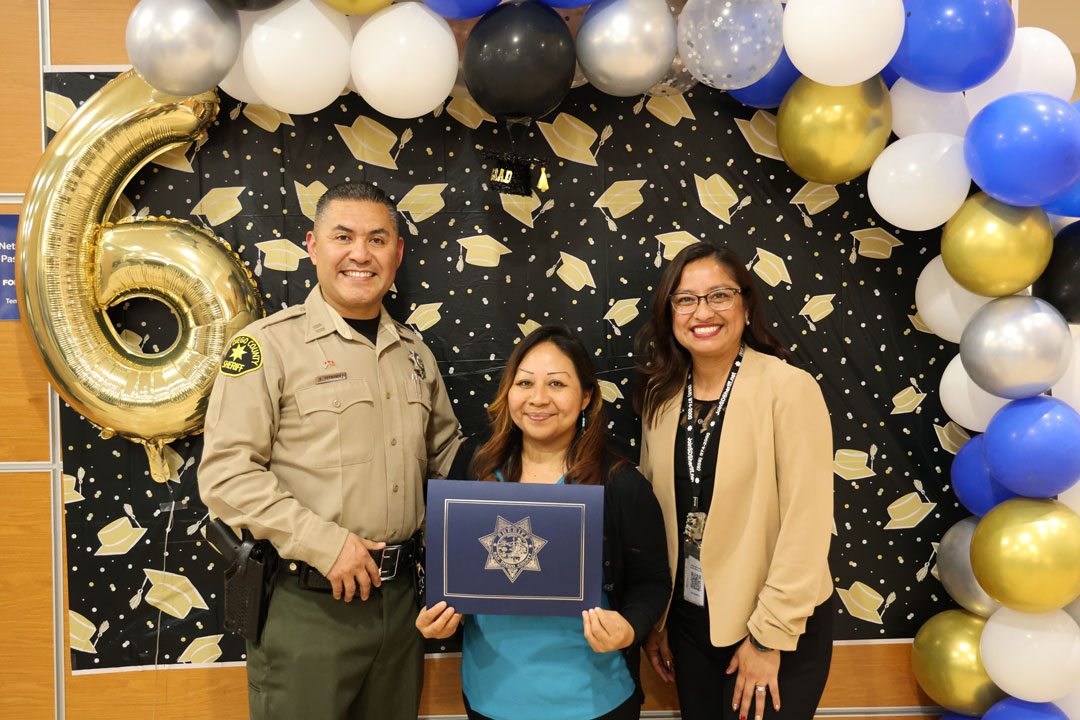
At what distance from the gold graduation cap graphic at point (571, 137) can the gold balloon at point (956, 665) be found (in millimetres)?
2023

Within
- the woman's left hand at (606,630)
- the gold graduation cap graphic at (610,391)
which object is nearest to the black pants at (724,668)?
the woman's left hand at (606,630)

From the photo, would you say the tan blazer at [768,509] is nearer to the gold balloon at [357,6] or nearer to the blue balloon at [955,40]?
the blue balloon at [955,40]

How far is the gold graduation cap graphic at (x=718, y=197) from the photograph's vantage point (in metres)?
2.67

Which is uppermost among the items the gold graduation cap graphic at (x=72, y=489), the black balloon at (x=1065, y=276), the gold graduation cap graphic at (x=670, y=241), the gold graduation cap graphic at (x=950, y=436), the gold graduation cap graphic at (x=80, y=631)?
the gold graduation cap graphic at (x=670, y=241)

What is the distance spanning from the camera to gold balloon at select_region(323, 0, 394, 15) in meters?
2.21

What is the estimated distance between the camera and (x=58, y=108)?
8.31ft

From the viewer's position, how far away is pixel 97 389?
2.35m

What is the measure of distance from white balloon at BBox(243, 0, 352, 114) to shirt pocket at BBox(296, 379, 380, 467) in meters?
0.89

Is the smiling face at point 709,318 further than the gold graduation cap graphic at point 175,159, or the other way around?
the gold graduation cap graphic at point 175,159

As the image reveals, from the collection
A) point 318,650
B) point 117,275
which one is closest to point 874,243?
point 318,650

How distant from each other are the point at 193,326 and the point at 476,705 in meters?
1.46

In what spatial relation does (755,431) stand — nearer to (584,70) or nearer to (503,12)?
(584,70)

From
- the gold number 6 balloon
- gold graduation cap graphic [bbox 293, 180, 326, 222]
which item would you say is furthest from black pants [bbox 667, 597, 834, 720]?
gold graduation cap graphic [bbox 293, 180, 326, 222]

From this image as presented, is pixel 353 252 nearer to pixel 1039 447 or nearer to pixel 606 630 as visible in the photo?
pixel 606 630
